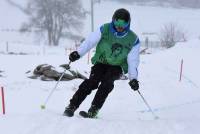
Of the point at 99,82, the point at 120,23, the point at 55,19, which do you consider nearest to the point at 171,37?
the point at 55,19

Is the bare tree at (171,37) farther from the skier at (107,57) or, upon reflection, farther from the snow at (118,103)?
the skier at (107,57)

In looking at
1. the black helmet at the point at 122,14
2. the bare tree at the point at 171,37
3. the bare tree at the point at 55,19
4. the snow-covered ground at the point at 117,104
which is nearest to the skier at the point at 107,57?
the black helmet at the point at 122,14

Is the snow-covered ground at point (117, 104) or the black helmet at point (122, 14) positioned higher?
the black helmet at point (122, 14)

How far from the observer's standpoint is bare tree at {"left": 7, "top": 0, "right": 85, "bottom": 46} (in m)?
70.8

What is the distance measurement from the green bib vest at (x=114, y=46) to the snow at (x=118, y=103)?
0.97 meters

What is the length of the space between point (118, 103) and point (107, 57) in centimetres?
401

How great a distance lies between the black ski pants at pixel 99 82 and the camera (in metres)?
7.43

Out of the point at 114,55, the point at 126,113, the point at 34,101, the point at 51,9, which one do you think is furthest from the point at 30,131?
the point at 51,9

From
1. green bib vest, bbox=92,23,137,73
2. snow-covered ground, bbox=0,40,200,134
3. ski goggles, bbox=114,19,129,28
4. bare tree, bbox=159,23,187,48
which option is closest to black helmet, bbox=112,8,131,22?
ski goggles, bbox=114,19,129,28

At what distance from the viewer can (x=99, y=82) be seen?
755 cm

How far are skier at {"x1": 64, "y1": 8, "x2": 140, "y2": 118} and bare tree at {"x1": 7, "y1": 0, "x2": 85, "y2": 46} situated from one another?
6361cm

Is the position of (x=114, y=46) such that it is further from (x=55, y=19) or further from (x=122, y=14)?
(x=55, y=19)

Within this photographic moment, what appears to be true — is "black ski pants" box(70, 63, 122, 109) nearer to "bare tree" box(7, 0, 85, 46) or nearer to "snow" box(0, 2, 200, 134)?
"snow" box(0, 2, 200, 134)

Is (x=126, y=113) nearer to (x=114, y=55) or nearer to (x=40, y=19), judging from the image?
(x=114, y=55)
